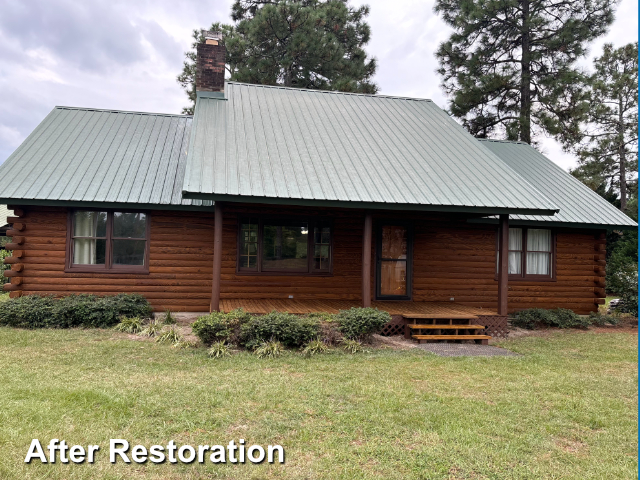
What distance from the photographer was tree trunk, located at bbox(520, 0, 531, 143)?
2108 centimetres

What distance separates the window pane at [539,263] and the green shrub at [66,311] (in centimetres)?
1035

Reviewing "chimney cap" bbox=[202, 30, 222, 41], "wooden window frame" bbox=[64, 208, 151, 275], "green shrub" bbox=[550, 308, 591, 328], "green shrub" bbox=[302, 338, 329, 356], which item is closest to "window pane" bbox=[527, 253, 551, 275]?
"green shrub" bbox=[550, 308, 591, 328]

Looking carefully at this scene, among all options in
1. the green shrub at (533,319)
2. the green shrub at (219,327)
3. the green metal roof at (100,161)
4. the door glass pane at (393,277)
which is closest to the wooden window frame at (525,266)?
the green shrub at (533,319)

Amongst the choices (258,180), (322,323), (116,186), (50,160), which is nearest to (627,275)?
(322,323)

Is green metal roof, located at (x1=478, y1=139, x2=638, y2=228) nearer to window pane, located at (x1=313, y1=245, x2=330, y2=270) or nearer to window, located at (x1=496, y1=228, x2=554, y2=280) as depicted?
window, located at (x1=496, y1=228, x2=554, y2=280)

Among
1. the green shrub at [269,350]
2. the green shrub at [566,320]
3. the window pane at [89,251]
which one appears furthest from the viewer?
the green shrub at [566,320]

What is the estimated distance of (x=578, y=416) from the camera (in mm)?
4984

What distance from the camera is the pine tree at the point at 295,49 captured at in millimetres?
22453

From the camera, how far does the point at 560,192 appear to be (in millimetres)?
14055

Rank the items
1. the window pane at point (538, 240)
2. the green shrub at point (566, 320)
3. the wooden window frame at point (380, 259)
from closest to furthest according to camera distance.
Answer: the green shrub at point (566, 320) → the wooden window frame at point (380, 259) → the window pane at point (538, 240)

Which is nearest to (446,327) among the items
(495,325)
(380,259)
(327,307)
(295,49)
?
(495,325)

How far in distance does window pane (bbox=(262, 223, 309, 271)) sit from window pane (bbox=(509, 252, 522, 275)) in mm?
5878

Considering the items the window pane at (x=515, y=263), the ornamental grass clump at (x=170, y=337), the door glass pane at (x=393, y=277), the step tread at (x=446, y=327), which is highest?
the window pane at (x=515, y=263)

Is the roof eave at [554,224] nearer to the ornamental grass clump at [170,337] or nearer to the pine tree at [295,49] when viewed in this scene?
the ornamental grass clump at [170,337]
